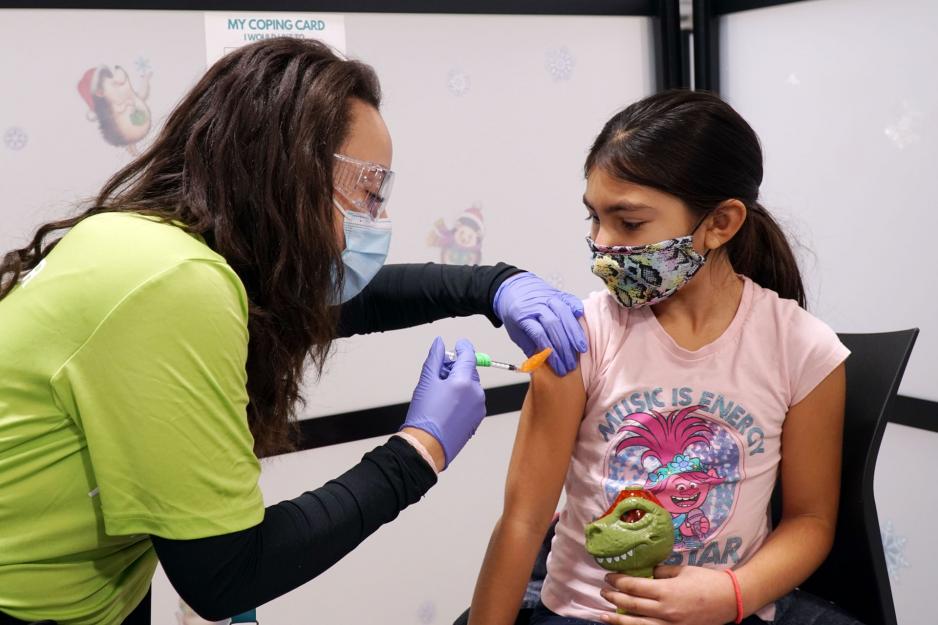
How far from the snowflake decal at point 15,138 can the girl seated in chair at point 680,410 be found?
1.20m

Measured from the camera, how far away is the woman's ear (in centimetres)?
151

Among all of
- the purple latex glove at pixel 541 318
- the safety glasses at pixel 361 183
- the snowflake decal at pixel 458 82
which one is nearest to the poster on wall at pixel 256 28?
the snowflake decal at pixel 458 82

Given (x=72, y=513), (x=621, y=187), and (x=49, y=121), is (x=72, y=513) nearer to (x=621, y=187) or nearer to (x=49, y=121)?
(x=621, y=187)

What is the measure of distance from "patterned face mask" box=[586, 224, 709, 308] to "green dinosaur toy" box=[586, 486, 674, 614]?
0.33 m

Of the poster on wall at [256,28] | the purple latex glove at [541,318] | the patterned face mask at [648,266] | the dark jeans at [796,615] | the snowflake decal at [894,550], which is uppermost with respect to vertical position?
the poster on wall at [256,28]

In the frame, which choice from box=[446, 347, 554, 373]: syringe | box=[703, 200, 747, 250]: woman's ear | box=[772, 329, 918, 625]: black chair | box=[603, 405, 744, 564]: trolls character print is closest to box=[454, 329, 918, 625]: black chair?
box=[772, 329, 918, 625]: black chair

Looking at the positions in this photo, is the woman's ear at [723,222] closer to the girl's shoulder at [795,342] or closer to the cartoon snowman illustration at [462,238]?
the girl's shoulder at [795,342]

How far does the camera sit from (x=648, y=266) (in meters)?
1.49

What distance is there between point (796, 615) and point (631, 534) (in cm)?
37

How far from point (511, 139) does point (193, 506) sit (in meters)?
1.68

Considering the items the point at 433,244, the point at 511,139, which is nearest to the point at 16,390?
the point at 433,244

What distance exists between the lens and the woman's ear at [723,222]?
1512 millimetres

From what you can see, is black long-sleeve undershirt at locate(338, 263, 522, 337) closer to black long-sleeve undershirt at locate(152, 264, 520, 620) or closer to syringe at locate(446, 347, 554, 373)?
syringe at locate(446, 347, 554, 373)

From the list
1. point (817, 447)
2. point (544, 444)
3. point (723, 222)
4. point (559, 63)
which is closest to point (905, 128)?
point (559, 63)
